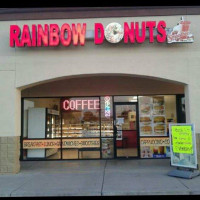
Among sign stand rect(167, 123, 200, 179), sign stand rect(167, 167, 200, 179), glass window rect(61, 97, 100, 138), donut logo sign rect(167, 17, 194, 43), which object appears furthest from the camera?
glass window rect(61, 97, 100, 138)

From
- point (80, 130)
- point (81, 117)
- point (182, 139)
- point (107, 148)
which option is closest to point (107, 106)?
point (81, 117)

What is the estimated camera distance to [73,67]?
9938 mm

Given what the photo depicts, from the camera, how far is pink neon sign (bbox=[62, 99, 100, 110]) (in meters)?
12.6

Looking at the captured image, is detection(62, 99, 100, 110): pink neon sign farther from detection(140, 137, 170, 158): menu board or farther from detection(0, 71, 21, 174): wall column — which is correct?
detection(0, 71, 21, 174): wall column

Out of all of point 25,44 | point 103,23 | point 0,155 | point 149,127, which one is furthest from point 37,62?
point 149,127

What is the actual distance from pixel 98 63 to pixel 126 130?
3950 mm

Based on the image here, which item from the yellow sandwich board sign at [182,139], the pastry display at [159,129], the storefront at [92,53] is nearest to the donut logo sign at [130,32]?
the storefront at [92,53]

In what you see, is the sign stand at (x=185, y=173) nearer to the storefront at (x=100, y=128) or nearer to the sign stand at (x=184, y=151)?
the sign stand at (x=184, y=151)

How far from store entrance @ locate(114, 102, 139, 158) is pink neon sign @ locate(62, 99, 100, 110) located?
0.94m

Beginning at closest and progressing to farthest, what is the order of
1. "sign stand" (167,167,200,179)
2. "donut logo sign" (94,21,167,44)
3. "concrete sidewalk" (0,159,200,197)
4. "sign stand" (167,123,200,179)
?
"concrete sidewalk" (0,159,200,197)
"sign stand" (167,167,200,179)
"sign stand" (167,123,200,179)
"donut logo sign" (94,21,167,44)

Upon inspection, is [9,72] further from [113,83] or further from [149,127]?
[149,127]

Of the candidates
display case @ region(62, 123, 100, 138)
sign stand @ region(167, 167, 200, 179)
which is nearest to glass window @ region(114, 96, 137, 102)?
display case @ region(62, 123, 100, 138)

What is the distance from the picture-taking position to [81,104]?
41.3ft

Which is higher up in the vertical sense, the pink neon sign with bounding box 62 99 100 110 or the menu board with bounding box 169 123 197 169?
the pink neon sign with bounding box 62 99 100 110
